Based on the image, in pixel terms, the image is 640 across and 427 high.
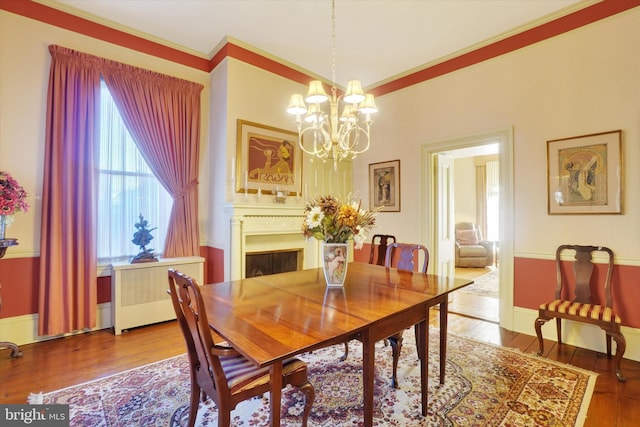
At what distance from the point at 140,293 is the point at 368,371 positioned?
2.79 m

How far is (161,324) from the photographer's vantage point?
3355 millimetres

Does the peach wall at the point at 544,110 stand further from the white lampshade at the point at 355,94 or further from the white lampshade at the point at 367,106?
the white lampshade at the point at 355,94

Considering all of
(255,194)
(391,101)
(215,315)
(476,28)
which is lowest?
(215,315)

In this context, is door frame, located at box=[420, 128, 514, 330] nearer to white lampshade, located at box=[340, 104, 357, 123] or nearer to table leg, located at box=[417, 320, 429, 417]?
white lampshade, located at box=[340, 104, 357, 123]

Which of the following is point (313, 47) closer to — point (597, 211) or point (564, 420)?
point (597, 211)

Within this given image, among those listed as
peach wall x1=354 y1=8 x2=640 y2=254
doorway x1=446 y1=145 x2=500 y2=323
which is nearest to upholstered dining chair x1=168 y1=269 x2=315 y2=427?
peach wall x1=354 y1=8 x2=640 y2=254

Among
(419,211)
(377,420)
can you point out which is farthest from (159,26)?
(377,420)

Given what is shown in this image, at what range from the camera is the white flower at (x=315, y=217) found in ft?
6.19

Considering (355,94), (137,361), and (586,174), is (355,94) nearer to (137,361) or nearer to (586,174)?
(586,174)

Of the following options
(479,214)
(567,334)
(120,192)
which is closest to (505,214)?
(567,334)

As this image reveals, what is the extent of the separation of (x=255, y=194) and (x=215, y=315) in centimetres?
253

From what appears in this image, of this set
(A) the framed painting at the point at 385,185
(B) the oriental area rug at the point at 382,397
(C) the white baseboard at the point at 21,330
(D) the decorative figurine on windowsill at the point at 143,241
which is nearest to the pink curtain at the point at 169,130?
(D) the decorative figurine on windowsill at the point at 143,241

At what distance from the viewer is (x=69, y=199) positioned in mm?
2904

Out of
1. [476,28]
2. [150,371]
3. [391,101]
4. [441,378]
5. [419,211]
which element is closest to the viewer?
[441,378]
